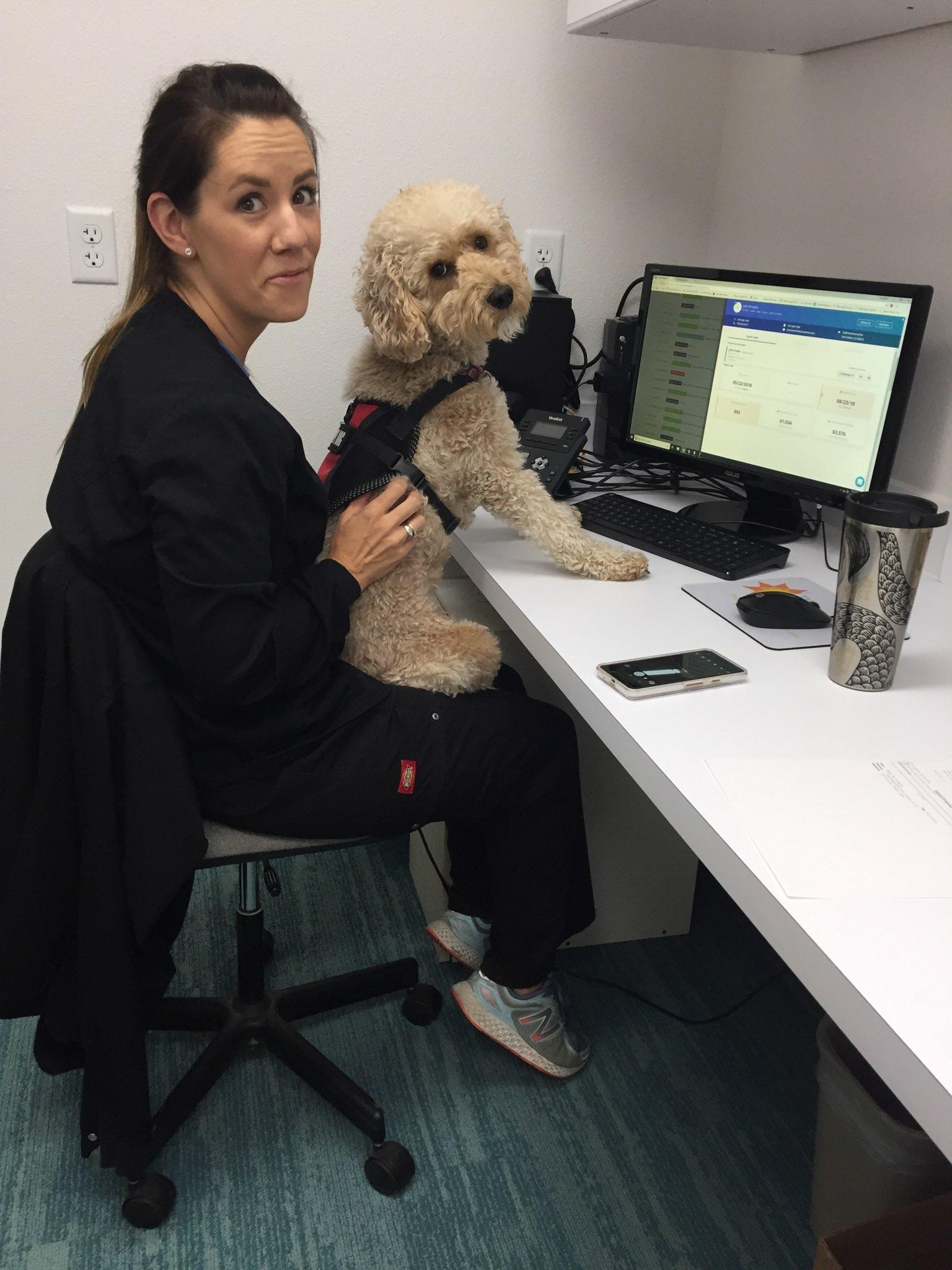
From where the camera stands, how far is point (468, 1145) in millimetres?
1378

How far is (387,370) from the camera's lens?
1.35 m

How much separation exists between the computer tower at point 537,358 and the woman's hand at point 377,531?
585 millimetres

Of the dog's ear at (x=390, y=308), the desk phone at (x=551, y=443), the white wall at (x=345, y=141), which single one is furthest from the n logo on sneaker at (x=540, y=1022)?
the white wall at (x=345, y=141)

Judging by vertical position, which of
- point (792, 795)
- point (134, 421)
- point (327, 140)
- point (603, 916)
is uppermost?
point (327, 140)

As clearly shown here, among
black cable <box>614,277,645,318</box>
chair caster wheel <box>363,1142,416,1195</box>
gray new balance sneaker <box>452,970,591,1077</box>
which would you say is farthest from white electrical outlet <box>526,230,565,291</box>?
chair caster wheel <box>363,1142,416,1195</box>

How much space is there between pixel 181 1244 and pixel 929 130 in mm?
1862

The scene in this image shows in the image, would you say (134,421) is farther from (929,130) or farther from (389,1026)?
(929,130)

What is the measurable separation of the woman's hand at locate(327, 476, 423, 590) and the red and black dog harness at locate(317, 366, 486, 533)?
2 centimetres

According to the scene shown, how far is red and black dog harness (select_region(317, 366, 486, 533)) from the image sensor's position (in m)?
1.32

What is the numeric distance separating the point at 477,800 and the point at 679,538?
52 centimetres

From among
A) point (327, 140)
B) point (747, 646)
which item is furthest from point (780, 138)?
point (747, 646)

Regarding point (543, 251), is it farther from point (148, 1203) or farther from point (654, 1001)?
point (148, 1203)

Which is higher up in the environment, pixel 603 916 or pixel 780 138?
pixel 780 138

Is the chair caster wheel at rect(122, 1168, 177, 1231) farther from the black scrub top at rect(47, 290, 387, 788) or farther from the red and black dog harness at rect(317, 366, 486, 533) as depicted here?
the red and black dog harness at rect(317, 366, 486, 533)
